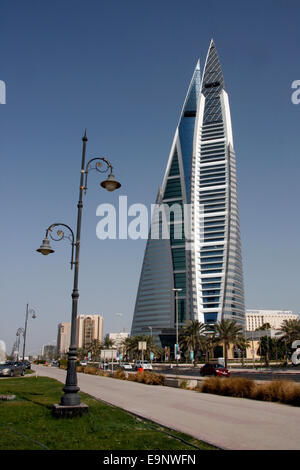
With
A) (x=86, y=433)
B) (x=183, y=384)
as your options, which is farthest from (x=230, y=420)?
(x=183, y=384)

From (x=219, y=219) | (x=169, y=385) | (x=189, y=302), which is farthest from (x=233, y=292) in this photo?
(x=169, y=385)

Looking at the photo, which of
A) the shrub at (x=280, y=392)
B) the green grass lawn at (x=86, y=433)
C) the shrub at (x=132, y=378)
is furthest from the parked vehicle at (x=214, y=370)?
the green grass lawn at (x=86, y=433)

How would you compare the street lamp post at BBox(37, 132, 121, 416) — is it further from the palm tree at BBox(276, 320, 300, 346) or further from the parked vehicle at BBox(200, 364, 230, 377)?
the palm tree at BBox(276, 320, 300, 346)

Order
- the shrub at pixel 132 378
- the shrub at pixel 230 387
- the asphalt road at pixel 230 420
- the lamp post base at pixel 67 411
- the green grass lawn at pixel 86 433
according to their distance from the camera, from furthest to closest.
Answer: the shrub at pixel 132 378 < the shrub at pixel 230 387 < the lamp post base at pixel 67 411 < the asphalt road at pixel 230 420 < the green grass lawn at pixel 86 433

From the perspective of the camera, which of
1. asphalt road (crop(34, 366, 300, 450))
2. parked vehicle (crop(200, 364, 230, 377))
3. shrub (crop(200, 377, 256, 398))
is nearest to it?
asphalt road (crop(34, 366, 300, 450))

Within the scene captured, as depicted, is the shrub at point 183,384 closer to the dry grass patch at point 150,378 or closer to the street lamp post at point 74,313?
the dry grass patch at point 150,378

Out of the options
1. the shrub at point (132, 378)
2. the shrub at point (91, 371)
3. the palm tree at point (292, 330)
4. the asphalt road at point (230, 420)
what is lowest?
the shrub at point (91, 371)

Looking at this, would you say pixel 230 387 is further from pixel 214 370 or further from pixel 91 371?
pixel 91 371

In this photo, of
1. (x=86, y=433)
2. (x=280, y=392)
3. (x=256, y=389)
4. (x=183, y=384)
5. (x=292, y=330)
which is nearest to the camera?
(x=86, y=433)

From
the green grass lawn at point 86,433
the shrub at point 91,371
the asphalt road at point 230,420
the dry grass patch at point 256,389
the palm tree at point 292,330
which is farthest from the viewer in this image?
the palm tree at point 292,330

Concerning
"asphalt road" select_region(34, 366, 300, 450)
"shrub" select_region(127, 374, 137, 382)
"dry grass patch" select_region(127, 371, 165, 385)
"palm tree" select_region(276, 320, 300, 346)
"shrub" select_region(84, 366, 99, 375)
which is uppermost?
"palm tree" select_region(276, 320, 300, 346)

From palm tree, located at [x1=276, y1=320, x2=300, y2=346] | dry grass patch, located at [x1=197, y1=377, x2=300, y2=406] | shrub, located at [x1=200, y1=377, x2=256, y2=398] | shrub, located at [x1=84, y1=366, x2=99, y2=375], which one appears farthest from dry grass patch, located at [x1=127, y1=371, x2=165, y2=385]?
palm tree, located at [x1=276, y1=320, x2=300, y2=346]
